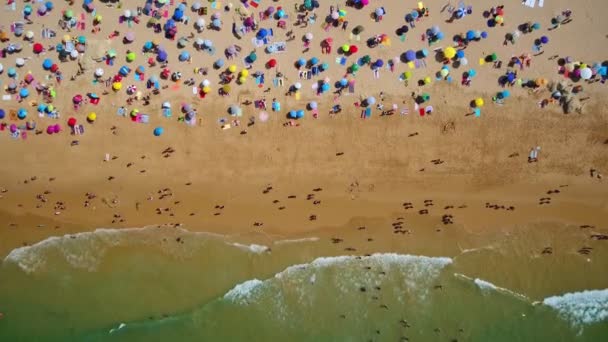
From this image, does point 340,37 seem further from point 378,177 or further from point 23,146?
point 23,146

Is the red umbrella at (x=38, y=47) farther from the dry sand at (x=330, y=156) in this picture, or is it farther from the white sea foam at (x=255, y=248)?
the white sea foam at (x=255, y=248)

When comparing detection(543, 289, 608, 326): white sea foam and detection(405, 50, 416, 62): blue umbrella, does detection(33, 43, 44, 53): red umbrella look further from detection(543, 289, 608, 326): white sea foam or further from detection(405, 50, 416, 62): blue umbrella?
detection(543, 289, 608, 326): white sea foam

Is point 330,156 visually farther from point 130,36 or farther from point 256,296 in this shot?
point 130,36

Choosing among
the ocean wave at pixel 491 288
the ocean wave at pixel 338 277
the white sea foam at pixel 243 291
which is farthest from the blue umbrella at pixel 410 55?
the white sea foam at pixel 243 291

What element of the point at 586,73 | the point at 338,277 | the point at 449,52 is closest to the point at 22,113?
the point at 338,277

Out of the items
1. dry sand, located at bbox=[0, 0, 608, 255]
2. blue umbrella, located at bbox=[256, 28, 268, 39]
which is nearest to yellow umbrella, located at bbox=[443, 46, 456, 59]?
dry sand, located at bbox=[0, 0, 608, 255]

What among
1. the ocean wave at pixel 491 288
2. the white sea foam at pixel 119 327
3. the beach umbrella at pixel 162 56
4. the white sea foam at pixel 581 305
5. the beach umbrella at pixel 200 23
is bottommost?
the white sea foam at pixel 119 327

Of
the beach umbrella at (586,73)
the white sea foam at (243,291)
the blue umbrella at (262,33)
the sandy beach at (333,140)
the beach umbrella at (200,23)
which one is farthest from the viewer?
the beach umbrella at (200,23)
